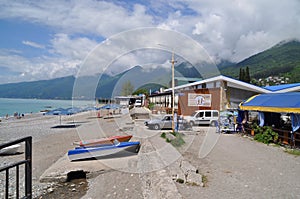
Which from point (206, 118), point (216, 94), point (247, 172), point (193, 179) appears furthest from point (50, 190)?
point (216, 94)

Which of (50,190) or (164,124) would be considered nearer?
(50,190)

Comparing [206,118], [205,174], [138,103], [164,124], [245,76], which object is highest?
[245,76]

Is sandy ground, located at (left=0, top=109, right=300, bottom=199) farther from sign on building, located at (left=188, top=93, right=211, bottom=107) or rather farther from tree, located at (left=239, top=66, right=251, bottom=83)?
tree, located at (left=239, top=66, right=251, bottom=83)

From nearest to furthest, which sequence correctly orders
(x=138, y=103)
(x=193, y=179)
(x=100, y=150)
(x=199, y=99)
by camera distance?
(x=193, y=179)
(x=100, y=150)
(x=199, y=99)
(x=138, y=103)

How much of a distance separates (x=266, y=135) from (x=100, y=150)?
887cm

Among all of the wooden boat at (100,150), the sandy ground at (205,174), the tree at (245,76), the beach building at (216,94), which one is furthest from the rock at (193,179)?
the tree at (245,76)

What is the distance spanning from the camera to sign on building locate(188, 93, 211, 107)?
23953 millimetres

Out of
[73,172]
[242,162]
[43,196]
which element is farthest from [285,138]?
[43,196]

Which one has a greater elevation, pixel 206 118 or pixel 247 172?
pixel 206 118

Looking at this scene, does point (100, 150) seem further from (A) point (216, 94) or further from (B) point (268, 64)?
(B) point (268, 64)

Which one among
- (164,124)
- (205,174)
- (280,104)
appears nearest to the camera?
(205,174)

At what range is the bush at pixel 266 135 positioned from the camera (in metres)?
12.1

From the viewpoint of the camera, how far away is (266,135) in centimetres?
1248

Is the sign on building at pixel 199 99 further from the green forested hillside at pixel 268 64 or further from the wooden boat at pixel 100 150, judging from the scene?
the green forested hillside at pixel 268 64
